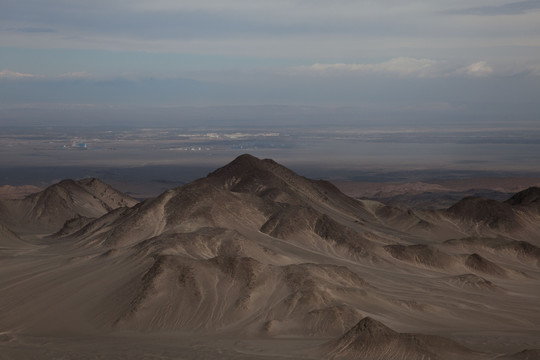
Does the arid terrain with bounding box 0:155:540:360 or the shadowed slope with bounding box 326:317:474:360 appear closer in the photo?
the shadowed slope with bounding box 326:317:474:360

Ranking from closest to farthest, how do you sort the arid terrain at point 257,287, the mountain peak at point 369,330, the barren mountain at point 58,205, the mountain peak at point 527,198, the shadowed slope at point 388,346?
the shadowed slope at point 388,346 → the mountain peak at point 369,330 → the arid terrain at point 257,287 → the barren mountain at point 58,205 → the mountain peak at point 527,198

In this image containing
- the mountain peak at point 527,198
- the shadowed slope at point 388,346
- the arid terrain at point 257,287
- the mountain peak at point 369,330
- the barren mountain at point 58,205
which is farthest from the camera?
the mountain peak at point 527,198

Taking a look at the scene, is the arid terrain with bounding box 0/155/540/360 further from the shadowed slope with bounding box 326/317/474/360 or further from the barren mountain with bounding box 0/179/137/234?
the barren mountain with bounding box 0/179/137/234

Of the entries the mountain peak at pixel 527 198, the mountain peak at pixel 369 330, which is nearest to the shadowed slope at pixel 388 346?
the mountain peak at pixel 369 330

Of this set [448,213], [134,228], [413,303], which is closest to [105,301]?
[413,303]

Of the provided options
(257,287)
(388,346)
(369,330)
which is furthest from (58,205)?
(388,346)

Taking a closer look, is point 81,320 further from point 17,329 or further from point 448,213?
point 448,213

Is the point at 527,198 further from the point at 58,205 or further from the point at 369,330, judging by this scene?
the point at 369,330

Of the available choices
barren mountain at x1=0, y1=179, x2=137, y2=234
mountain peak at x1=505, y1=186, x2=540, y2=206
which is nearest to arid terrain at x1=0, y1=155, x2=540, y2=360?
barren mountain at x1=0, y1=179, x2=137, y2=234

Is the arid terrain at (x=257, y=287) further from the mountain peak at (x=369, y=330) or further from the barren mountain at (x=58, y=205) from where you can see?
the barren mountain at (x=58, y=205)
